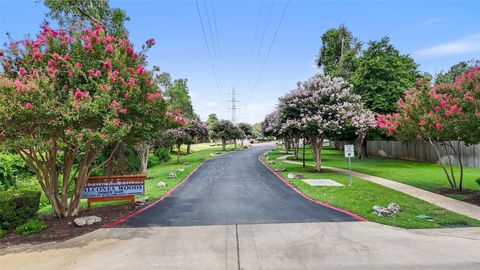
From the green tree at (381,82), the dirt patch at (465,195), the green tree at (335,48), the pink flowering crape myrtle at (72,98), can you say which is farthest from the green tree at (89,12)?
the green tree at (335,48)

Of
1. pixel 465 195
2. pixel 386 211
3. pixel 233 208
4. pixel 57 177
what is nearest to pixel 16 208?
pixel 57 177

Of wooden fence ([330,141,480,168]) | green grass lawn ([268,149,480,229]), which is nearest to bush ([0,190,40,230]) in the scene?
green grass lawn ([268,149,480,229])

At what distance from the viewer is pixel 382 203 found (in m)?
11.7

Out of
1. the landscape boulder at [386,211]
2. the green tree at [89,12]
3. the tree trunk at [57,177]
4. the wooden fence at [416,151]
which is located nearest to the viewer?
the landscape boulder at [386,211]

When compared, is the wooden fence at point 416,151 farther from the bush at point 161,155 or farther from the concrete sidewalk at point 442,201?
the bush at point 161,155

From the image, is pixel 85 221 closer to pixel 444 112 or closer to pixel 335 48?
pixel 444 112

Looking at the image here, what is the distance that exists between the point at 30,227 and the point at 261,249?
20.5 ft

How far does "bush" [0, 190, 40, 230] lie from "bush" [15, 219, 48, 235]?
458 mm

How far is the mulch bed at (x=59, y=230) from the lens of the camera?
8.14m

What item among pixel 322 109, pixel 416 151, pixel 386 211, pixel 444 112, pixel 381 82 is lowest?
pixel 386 211

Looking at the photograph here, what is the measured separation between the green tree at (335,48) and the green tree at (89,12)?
3161 centimetres

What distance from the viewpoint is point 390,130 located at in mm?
14984

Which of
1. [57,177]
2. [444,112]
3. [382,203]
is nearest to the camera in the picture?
[57,177]

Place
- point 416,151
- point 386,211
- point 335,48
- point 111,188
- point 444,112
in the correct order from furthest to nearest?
point 335,48 → point 416,151 → point 444,112 → point 111,188 → point 386,211
